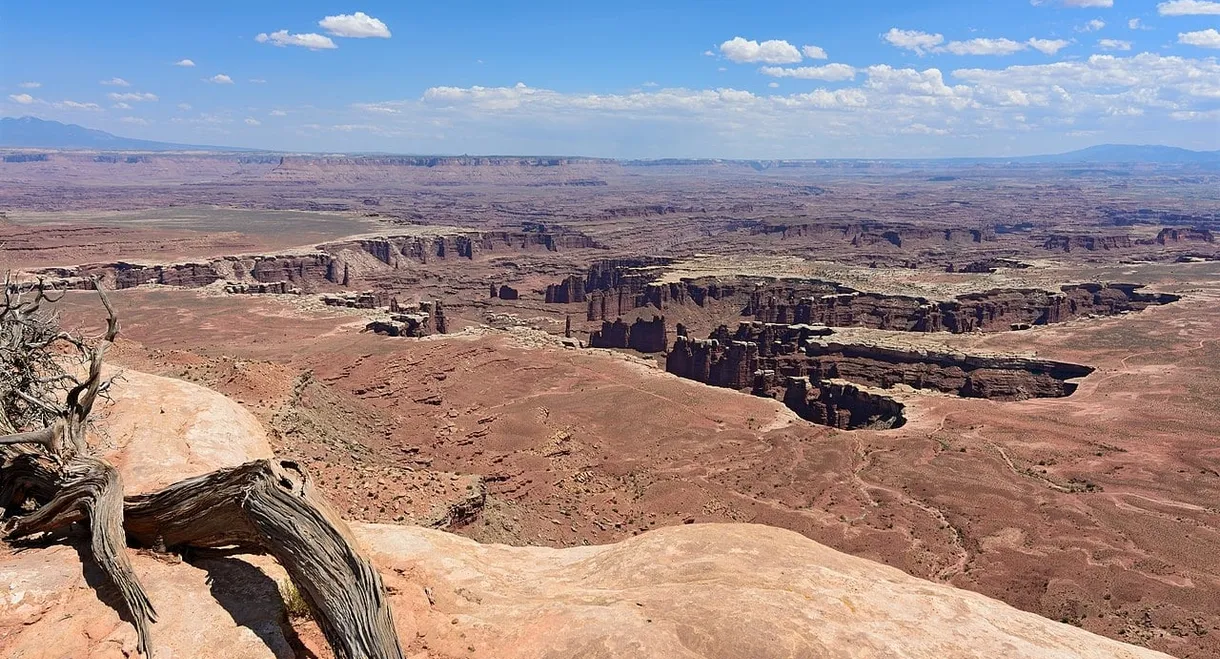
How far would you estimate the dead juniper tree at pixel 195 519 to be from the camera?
7680 mm

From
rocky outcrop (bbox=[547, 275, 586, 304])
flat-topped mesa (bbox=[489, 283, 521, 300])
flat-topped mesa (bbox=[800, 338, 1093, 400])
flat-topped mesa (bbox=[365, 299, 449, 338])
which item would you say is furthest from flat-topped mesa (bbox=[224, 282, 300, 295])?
flat-topped mesa (bbox=[800, 338, 1093, 400])

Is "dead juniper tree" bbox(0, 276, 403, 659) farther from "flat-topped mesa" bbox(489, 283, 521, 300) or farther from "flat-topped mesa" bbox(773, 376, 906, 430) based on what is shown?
"flat-topped mesa" bbox(489, 283, 521, 300)

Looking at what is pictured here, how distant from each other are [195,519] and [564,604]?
497 centimetres

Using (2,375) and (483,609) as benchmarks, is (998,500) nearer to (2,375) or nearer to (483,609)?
(483,609)

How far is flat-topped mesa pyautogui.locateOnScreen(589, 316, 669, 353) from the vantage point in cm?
6962

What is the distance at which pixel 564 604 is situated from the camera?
10516 mm

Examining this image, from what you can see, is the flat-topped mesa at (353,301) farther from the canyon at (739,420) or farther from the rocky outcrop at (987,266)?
the rocky outcrop at (987,266)

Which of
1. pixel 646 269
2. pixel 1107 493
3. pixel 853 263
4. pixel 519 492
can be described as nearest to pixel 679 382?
pixel 519 492

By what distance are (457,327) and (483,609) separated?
7059cm

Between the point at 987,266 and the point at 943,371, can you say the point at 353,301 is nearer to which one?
the point at 943,371

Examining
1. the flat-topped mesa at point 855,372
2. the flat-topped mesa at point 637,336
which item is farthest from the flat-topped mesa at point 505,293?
the flat-topped mesa at point 855,372

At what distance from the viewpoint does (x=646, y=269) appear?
326 feet

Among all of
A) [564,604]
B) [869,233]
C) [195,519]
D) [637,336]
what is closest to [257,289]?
[637,336]

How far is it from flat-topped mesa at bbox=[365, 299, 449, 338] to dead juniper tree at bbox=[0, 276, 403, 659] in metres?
47.6
